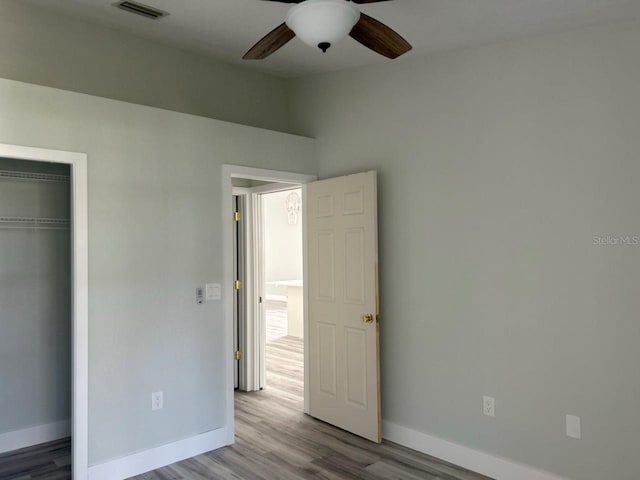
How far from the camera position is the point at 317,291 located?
4180 mm

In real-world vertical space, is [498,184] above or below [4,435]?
above

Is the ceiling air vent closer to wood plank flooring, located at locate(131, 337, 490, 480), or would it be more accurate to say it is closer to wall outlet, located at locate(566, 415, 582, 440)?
wood plank flooring, located at locate(131, 337, 490, 480)

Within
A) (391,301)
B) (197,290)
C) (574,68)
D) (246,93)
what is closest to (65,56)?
(246,93)

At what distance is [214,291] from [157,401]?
33.6 inches

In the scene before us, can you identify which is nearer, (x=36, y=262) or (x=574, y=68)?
(x=574, y=68)

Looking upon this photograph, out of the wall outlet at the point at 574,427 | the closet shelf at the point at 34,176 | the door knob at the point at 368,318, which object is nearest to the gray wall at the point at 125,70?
the closet shelf at the point at 34,176

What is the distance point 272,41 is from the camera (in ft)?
7.43

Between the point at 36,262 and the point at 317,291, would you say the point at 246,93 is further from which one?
the point at 36,262

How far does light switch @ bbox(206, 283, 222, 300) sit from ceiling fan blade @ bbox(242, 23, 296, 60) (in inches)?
69.8

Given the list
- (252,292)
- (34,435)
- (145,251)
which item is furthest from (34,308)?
(252,292)

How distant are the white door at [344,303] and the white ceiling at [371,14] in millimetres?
1040

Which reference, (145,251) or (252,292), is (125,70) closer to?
(145,251)

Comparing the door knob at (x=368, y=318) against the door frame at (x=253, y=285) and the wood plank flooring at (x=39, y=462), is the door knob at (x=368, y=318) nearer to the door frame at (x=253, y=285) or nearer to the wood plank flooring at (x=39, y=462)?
the door frame at (x=253, y=285)

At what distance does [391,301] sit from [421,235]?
0.59 meters
